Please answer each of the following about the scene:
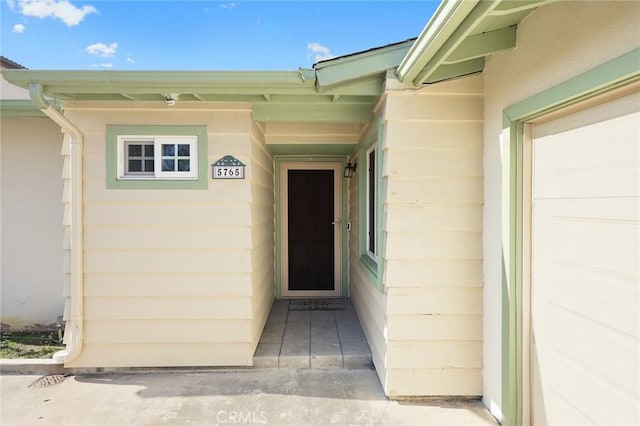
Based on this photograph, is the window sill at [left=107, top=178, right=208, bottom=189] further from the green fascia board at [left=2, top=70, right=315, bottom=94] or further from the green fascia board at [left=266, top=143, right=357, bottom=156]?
the green fascia board at [left=266, top=143, right=357, bottom=156]

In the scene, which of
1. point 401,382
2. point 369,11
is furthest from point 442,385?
point 369,11

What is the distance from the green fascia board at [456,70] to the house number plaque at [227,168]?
165 cm

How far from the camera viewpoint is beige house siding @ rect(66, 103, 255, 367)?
2.82 meters

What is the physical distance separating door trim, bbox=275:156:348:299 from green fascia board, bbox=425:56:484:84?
2.43 m

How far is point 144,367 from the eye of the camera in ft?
9.39

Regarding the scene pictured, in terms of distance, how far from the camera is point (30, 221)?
396 cm

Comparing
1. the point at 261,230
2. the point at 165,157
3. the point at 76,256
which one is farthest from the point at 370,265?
the point at 76,256

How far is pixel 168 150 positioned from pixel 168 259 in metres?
0.95

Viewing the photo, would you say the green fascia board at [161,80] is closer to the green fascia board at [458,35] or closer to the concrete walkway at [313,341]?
the green fascia board at [458,35]

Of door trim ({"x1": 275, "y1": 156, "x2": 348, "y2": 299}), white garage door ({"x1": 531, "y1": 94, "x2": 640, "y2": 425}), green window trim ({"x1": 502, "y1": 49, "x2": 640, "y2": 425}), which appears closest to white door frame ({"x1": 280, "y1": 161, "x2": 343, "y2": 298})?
door trim ({"x1": 275, "y1": 156, "x2": 348, "y2": 299})

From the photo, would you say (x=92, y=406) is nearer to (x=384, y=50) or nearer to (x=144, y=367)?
(x=144, y=367)

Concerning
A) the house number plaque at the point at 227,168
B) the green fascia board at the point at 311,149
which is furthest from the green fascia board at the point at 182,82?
the green fascia board at the point at 311,149

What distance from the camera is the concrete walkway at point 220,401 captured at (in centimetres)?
224

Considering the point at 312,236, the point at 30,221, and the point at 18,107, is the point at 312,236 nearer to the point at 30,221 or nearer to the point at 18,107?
the point at 30,221
